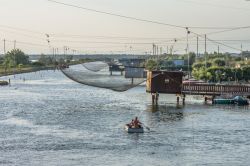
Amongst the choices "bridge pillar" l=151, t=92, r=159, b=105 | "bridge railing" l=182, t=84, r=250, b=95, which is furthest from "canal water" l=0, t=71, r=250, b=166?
"bridge railing" l=182, t=84, r=250, b=95

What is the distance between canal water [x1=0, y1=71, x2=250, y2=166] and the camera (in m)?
44.1

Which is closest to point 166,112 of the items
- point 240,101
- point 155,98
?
point 240,101

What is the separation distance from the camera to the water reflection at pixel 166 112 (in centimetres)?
7119

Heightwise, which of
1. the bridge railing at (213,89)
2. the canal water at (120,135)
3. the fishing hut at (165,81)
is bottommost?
the canal water at (120,135)

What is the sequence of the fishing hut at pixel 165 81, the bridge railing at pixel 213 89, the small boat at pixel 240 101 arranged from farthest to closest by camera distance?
the bridge railing at pixel 213 89 → the small boat at pixel 240 101 → the fishing hut at pixel 165 81

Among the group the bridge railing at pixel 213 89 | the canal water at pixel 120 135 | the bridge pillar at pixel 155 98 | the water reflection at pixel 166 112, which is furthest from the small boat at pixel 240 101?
the bridge pillar at pixel 155 98

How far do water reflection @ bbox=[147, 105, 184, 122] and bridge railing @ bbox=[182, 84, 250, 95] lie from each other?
11.3 feet

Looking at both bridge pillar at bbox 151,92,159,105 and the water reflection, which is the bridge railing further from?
bridge pillar at bbox 151,92,159,105

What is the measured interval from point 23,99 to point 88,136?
4702cm

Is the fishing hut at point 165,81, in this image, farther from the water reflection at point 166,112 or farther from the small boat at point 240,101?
the small boat at point 240,101

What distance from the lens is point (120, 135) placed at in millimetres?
55031

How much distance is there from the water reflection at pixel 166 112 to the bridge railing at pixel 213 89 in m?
3.45

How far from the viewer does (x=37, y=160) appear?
42750 mm

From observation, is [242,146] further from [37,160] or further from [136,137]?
[37,160]
